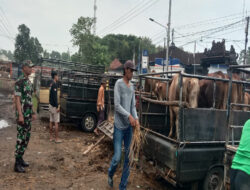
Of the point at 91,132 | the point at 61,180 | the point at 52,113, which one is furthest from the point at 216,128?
the point at 91,132

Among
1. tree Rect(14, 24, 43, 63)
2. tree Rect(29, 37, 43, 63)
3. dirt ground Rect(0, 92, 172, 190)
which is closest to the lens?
dirt ground Rect(0, 92, 172, 190)

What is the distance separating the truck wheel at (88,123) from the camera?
25.8 ft

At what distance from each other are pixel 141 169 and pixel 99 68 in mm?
6810

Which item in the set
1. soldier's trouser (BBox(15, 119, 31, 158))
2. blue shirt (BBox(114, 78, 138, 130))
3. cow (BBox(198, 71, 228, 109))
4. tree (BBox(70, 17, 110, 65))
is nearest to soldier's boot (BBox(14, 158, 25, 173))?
soldier's trouser (BBox(15, 119, 31, 158))

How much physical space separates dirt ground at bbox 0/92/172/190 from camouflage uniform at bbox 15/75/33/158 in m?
0.52

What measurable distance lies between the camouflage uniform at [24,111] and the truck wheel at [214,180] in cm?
342

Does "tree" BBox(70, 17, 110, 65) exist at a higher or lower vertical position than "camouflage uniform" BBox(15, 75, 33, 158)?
higher

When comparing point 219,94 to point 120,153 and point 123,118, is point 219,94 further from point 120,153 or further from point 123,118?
point 120,153

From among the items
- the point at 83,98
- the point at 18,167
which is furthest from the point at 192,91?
the point at 83,98

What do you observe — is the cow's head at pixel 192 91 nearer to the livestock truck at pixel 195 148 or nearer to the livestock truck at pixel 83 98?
the livestock truck at pixel 195 148

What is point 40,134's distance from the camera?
7.20 metres

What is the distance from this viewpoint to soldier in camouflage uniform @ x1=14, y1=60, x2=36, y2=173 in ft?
13.3

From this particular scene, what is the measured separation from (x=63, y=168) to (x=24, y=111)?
4.79 feet

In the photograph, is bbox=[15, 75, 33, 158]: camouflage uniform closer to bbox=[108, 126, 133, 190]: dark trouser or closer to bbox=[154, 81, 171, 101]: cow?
bbox=[108, 126, 133, 190]: dark trouser
